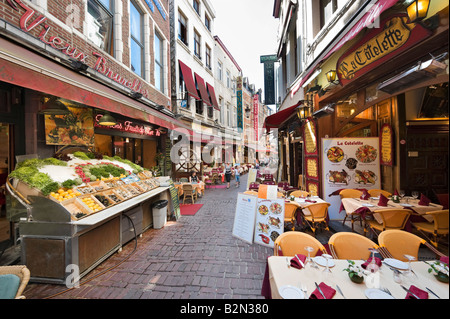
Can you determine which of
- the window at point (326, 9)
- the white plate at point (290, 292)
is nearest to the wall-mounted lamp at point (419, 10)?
the white plate at point (290, 292)

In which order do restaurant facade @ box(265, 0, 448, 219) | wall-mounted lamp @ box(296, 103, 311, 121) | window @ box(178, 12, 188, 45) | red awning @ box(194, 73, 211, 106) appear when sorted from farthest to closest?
red awning @ box(194, 73, 211, 106)
window @ box(178, 12, 188, 45)
wall-mounted lamp @ box(296, 103, 311, 121)
restaurant facade @ box(265, 0, 448, 219)

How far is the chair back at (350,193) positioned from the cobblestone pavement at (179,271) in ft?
11.5

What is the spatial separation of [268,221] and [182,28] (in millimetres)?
15408

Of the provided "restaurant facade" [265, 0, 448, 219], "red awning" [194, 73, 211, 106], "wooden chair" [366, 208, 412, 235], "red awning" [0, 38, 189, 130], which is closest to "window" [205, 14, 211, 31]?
"red awning" [194, 73, 211, 106]

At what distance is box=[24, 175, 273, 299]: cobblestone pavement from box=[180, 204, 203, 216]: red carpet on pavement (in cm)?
191

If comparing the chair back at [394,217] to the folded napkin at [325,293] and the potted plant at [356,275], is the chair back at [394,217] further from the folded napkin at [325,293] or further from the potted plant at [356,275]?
the folded napkin at [325,293]

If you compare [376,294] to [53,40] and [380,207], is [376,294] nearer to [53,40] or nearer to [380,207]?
[380,207]

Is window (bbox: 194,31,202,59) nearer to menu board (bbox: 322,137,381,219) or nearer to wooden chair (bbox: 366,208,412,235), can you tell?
menu board (bbox: 322,137,381,219)

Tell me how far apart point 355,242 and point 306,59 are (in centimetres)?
816

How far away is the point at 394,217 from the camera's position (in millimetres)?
4469

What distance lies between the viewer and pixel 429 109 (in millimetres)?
6777

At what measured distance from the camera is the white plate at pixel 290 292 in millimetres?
1854

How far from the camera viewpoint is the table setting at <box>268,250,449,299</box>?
1.89 m
